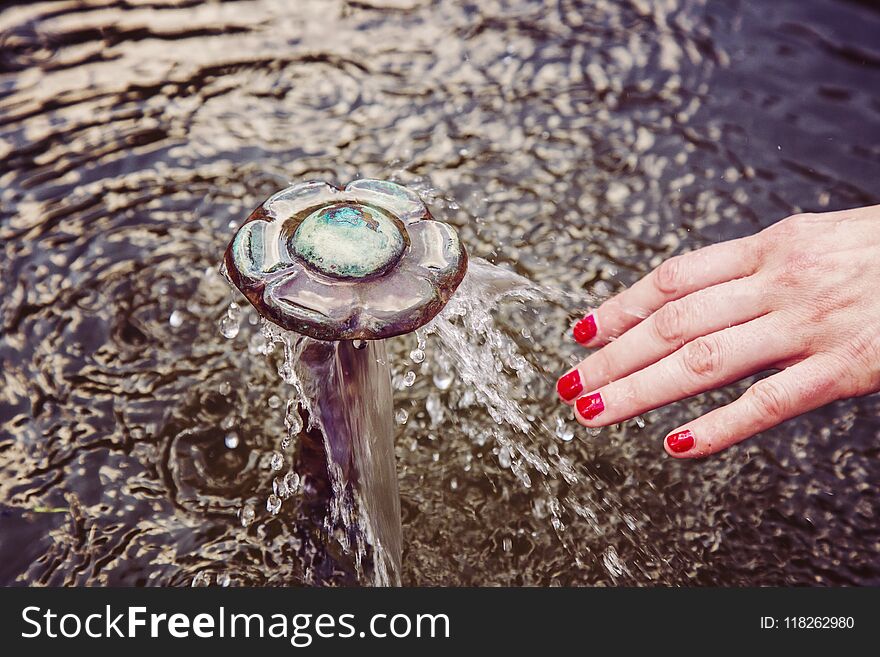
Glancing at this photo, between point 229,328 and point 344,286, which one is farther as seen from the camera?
point 229,328

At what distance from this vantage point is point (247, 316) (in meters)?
3.03

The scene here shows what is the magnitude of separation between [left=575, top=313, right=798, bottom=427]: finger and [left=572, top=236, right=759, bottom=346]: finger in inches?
8.2

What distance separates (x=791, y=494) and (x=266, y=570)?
5.40ft

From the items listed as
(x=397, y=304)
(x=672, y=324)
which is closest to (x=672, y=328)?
(x=672, y=324)

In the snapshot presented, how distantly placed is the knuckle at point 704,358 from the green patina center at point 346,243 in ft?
2.41

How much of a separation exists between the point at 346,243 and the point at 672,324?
847mm

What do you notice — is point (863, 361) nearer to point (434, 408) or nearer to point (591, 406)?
point (591, 406)

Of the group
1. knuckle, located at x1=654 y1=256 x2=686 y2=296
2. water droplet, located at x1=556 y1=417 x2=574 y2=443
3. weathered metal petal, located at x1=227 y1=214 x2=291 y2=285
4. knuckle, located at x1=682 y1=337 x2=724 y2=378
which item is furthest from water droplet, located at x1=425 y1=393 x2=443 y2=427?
weathered metal petal, located at x1=227 y1=214 x2=291 y2=285

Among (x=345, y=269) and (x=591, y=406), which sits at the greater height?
(x=345, y=269)

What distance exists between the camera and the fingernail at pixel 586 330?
7.58 feet

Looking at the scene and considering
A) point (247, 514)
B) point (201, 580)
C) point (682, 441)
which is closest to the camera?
point (682, 441)

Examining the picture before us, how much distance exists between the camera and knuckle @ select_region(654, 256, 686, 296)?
222cm

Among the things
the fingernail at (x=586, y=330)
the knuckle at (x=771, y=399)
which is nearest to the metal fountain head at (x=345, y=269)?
the fingernail at (x=586, y=330)

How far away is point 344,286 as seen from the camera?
5.76 ft
